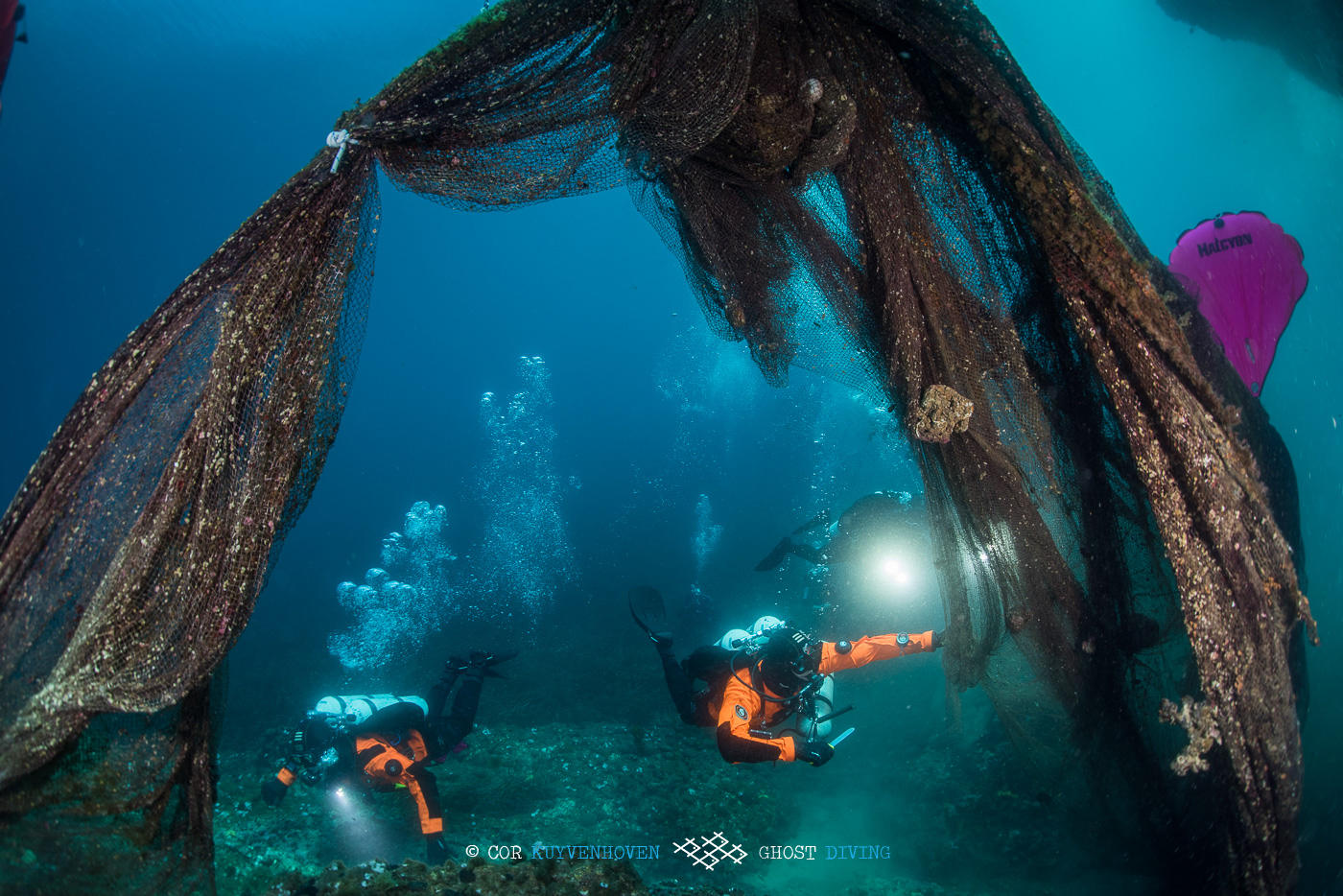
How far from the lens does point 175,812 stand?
73.0 inches

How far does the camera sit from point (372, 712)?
711 centimetres

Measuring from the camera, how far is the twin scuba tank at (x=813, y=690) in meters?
5.50

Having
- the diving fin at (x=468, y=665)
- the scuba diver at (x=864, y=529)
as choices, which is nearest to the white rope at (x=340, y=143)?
the diving fin at (x=468, y=665)

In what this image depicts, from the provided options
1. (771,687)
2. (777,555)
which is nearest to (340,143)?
(771,687)

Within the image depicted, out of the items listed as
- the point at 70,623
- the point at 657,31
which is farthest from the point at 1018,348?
the point at 70,623

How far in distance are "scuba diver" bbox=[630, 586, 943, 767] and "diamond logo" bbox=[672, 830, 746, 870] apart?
2437 mm

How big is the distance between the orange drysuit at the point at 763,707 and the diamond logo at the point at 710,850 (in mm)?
2568

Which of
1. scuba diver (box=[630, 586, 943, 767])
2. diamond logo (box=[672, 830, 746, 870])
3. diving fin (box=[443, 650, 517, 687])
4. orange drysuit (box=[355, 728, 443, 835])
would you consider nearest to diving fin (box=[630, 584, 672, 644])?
scuba diver (box=[630, 586, 943, 767])

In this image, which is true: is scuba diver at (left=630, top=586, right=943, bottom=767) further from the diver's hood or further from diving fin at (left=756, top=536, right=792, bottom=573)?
diving fin at (left=756, top=536, right=792, bottom=573)

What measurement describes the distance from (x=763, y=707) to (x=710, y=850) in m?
3.04

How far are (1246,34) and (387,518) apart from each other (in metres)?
65.4

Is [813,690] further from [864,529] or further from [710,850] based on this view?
[864,529]

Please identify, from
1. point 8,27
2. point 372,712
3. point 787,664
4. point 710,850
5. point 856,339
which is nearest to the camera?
point 856,339

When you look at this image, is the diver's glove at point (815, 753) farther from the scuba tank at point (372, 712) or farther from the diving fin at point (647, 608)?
the scuba tank at point (372, 712)
